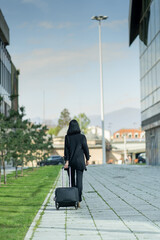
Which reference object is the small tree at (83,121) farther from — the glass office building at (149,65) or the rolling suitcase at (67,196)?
the rolling suitcase at (67,196)

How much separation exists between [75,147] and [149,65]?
3269 centimetres

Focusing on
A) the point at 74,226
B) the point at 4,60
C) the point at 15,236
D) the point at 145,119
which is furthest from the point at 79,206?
the point at 4,60

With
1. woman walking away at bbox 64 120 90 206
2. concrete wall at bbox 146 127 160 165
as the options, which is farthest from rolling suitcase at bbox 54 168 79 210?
concrete wall at bbox 146 127 160 165

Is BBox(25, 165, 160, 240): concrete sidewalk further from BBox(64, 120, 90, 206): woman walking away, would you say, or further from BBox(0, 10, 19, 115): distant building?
BBox(0, 10, 19, 115): distant building

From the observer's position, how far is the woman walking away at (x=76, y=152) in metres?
10.6

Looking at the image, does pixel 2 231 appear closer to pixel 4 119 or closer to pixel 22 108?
pixel 4 119

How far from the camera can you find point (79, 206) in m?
10.5

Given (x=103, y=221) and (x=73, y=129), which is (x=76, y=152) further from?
(x=103, y=221)

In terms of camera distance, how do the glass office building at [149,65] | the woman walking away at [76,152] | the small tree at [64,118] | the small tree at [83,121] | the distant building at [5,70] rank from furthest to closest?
the small tree at [64,118] → the small tree at [83,121] → the distant building at [5,70] → the glass office building at [149,65] → the woman walking away at [76,152]

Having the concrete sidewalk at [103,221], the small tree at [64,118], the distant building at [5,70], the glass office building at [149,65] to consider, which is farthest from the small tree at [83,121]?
the concrete sidewalk at [103,221]

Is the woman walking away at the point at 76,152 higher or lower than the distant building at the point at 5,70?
lower

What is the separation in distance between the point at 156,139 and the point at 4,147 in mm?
22010

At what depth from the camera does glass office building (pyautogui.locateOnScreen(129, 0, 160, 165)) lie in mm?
39281

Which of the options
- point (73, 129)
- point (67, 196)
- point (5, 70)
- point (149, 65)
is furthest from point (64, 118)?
point (67, 196)
